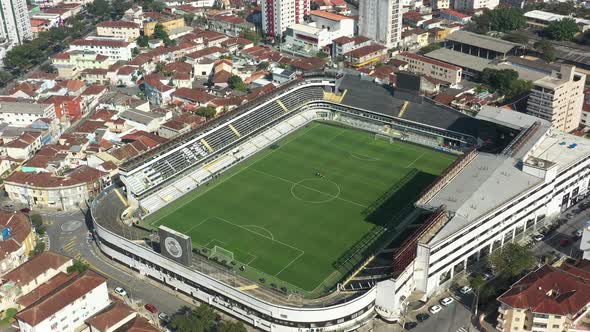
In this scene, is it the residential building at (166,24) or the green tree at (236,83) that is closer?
the green tree at (236,83)

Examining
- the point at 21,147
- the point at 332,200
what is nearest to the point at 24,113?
the point at 21,147

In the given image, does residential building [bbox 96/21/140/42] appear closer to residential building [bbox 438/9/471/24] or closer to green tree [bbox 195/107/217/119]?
green tree [bbox 195/107/217/119]

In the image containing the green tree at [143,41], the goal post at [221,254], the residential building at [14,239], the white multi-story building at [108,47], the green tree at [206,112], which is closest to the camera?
the goal post at [221,254]

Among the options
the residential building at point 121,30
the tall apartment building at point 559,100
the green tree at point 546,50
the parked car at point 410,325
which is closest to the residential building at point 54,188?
the parked car at point 410,325

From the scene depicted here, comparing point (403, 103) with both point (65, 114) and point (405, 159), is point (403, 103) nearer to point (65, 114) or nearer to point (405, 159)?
point (405, 159)

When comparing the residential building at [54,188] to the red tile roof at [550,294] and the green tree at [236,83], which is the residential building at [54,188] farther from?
the red tile roof at [550,294]

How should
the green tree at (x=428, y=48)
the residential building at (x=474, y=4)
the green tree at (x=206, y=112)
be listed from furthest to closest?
the residential building at (x=474, y=4)
the green tree at (x=428, y=48)
the green tree at (x=206, y=112)
